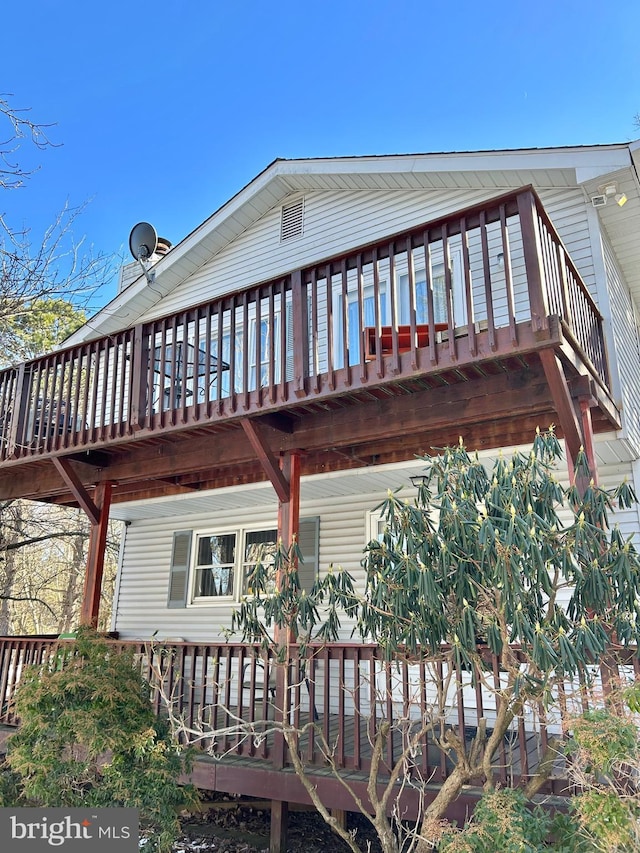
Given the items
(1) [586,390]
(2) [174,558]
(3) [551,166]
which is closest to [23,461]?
(2) [174,558]

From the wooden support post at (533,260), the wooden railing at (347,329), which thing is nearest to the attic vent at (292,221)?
the wooden railing at (347,329)

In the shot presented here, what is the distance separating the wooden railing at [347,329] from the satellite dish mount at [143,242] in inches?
84.0

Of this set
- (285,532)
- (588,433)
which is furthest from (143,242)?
(588,433)

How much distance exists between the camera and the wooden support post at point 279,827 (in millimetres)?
5379

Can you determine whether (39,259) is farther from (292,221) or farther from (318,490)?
(292,221)

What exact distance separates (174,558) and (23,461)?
142 inches

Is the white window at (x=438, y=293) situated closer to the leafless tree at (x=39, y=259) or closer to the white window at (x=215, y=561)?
the white window at (x=215, y=561)

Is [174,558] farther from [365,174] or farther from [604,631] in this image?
[604,631]

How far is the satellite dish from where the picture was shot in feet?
33.8

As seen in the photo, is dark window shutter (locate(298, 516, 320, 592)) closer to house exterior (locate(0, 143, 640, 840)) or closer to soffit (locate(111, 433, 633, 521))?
house exterior (locate(0, 143, 640, 840))

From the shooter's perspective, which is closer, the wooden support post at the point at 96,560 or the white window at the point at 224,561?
the wooden support post at the point at 96,560

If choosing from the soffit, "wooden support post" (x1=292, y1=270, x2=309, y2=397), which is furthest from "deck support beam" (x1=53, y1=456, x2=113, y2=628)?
"wooden support post" (x1=292, y1=270, x2=309, y2=397)

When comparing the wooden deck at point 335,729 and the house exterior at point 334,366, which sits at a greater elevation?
the house exterior at point 334,366

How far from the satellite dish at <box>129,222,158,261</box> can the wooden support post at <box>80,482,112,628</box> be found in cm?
413
